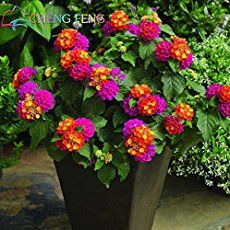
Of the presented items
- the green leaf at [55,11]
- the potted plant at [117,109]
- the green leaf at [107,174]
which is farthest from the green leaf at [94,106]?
the green leaf at [55,11]

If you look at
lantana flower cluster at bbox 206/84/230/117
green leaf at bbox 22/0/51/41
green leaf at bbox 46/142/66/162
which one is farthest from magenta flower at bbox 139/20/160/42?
green leaf at bbox 22/0/51/41

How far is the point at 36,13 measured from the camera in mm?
3297

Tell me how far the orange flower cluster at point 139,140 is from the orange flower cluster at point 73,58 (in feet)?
1.11

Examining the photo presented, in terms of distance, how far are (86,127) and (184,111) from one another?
39 cm

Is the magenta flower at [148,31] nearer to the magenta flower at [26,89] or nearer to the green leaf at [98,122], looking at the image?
the green leaf at [98,122]

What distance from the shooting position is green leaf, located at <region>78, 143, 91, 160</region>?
2182 millimetres

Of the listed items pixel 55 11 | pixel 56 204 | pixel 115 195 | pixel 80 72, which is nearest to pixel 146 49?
pixel 80 72

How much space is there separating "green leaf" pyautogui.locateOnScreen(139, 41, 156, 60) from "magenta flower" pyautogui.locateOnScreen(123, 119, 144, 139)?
27 cm

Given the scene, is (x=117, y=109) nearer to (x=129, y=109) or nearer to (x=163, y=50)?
(x=129, y=109)

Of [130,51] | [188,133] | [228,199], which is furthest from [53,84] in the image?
[228,199]

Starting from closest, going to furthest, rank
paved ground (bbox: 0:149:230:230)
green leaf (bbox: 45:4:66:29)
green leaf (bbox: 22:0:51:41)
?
paved ground (bbox: 0:149:230:230)
green leaf (bbox: 22:0:51:41)
green leaf (bbox: 45:4:66:29)

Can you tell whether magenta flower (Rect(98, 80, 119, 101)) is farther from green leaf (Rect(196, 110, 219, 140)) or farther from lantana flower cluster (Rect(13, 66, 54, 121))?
green leaf (Rect(196, 110, 219, 140))

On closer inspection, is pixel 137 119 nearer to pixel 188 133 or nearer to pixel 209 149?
pixel 188 133

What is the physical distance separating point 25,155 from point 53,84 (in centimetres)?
143
